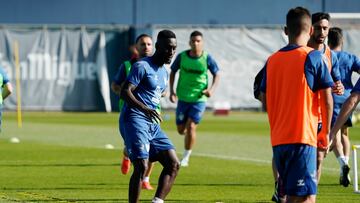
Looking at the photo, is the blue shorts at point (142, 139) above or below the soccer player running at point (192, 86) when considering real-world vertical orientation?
above

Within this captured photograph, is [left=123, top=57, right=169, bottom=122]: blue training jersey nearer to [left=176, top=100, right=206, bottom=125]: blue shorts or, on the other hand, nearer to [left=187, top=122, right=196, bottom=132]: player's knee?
[left=187, top=122, right=196, bottom=132]: player's knee

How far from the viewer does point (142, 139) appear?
12578 millimetres

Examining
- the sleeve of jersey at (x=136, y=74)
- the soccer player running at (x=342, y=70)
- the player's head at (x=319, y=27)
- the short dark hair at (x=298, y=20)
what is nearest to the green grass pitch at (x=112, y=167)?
the soccer player running at (x=342, y=70)

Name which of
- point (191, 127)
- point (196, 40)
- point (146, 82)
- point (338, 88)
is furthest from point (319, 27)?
point (191, 127)

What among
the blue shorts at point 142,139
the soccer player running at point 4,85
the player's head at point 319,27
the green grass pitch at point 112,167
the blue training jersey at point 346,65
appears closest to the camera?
the player's head at point 319,27

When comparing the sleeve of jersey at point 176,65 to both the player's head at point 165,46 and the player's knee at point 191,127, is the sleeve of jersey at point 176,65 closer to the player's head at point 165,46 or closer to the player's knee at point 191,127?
the player's knee at point 191,127

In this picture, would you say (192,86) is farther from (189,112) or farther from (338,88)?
(338,88)

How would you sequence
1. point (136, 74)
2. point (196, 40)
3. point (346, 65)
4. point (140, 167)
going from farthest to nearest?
point (196, 40) → point (346, 65) → point (136, 74) → point (140, 167)

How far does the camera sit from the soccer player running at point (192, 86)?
20.3 meters

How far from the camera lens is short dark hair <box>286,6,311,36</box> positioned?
9242mm

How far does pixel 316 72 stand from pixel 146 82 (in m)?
3.61

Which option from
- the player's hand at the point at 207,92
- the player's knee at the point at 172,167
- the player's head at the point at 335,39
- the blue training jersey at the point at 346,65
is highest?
the player's head at the point at 335,39

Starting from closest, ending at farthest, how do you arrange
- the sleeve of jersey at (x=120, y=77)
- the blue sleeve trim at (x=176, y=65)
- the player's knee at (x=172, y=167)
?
the player's knee at (x=172, y=167)
the sleeve of jersey at (x=120, y=77)
the blue sleeve trim at (x=176, y=65)

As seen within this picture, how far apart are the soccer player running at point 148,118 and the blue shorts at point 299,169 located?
3.32m
